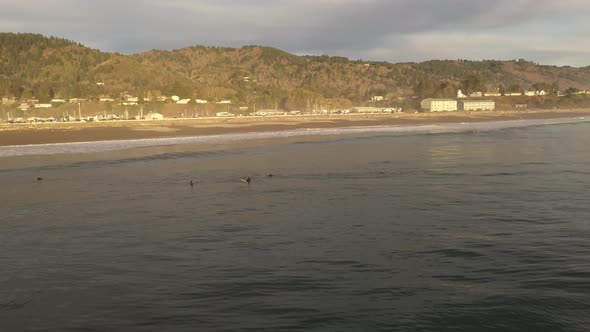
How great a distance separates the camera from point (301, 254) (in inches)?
548

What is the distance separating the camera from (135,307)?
10.5 m

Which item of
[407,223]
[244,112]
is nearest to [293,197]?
[407,223]

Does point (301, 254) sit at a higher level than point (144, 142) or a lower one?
lower

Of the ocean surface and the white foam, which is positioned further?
the white foam

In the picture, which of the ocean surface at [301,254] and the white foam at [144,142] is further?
the white foam at [144,142]

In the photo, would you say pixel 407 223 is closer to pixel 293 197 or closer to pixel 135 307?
pixel 293 197

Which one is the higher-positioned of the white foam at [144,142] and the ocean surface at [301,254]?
the white foam at [144,142]

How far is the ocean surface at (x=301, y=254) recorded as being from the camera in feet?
32.8

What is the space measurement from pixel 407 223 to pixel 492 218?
3089 mm

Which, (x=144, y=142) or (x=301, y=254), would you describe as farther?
(x=144, y=142)

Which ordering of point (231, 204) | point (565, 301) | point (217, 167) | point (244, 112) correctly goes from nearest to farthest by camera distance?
point (565, 301) → point (231, 204) → point (217, 167) → point (244, 112)

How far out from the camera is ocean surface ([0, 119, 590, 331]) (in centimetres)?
999

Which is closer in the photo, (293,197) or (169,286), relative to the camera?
(169,286)

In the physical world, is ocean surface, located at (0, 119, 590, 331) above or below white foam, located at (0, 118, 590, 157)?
below
